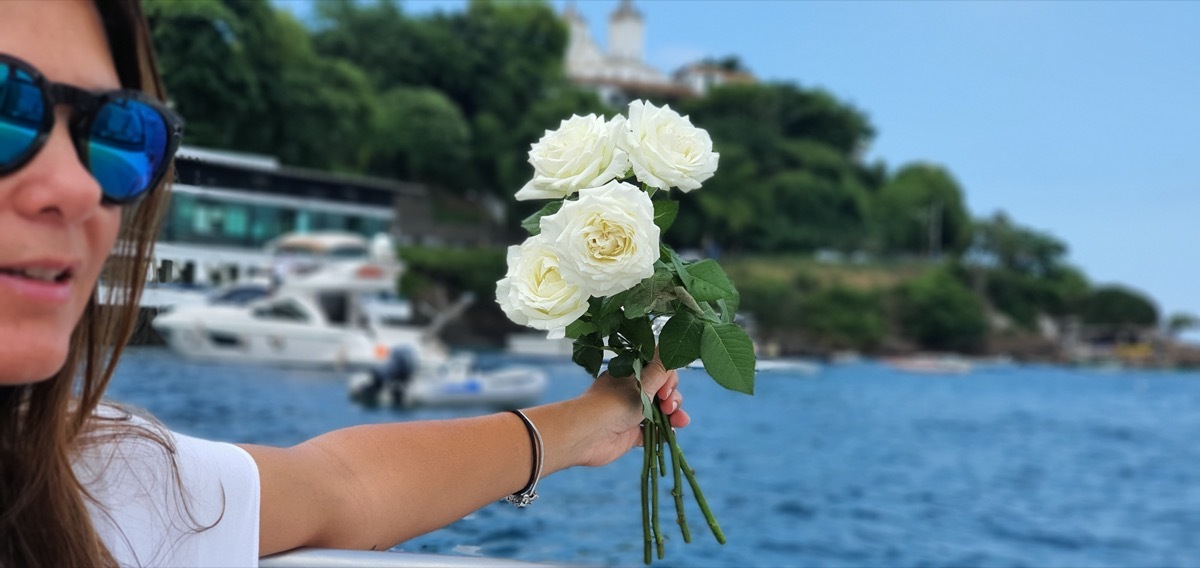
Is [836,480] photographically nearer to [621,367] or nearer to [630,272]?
[621,367]

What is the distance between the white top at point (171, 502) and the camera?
853mm

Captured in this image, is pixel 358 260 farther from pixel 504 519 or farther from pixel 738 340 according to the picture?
pixel 738 340

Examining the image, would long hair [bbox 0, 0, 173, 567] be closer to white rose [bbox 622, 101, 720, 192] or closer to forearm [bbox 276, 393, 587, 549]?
forearm [bbox 276, 393, 587, 549]

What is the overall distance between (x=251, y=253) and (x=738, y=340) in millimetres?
19842

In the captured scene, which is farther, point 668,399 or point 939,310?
point 939,310

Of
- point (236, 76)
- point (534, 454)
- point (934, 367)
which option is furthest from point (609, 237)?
point (934, 367)

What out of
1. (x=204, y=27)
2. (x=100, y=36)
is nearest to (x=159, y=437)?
(x=100, y=36)

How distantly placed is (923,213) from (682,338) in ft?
184

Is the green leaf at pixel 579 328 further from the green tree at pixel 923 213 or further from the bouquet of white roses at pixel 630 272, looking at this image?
the green tree at pixel 923 213

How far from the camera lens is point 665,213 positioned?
135 centimetres

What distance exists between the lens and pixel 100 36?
759 millimetres

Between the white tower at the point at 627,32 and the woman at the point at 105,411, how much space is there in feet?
206

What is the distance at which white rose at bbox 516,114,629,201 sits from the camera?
133 cm

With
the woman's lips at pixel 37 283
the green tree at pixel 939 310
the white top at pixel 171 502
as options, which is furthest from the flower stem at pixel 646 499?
the green tree at pixel 939 310
